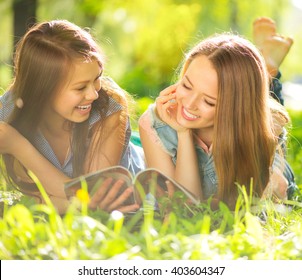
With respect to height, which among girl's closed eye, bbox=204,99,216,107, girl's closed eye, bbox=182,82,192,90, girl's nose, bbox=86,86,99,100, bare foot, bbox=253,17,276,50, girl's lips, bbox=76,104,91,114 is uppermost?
bare foot, bbox=253,17,276,50

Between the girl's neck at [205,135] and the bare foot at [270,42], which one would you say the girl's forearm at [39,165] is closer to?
the girl's neck at [205,135]

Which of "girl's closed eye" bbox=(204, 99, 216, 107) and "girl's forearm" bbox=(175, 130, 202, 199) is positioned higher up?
"girl's closed eye" bbox=(204, 99, 216, 107)

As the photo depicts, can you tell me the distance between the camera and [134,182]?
145cm

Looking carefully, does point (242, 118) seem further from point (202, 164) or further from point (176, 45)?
point (176, 45)

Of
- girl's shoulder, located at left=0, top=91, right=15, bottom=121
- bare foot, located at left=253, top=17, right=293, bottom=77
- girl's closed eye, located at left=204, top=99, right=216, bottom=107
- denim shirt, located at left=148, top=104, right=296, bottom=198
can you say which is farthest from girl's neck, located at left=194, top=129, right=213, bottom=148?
bare foot, located at left=253, top=17, right=293, bottom=77

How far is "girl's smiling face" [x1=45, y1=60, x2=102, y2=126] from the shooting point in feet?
5.13

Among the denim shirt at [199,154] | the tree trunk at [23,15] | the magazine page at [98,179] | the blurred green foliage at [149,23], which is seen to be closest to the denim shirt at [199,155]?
the denim shirt at [199,154]

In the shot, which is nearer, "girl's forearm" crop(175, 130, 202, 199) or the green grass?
the green grass

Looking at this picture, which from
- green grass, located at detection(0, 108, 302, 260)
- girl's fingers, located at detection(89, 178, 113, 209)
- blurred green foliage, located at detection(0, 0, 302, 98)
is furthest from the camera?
blurred green foliage, located at detection(0, 0, 302, 98)

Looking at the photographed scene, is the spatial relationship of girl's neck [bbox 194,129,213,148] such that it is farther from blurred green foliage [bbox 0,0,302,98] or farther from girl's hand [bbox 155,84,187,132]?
blurred green foliage [bbox 0,0,302,98]

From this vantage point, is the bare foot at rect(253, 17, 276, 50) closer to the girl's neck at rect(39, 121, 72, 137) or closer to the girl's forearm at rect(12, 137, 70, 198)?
the girl's neck at rect(39, 121, 72, 137)

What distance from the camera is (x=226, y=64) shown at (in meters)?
1.51

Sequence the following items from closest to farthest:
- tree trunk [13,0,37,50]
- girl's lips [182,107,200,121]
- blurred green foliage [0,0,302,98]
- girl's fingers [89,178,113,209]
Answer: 1. girl's fingers [89,178,113,209]
2. girl's lips [182,107,200,121]
3. tree trunk [13,0,37,50]
4. blurred green foliage [0,0,302,98]

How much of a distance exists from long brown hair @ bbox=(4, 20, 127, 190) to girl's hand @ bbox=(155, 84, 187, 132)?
17 centimetres
